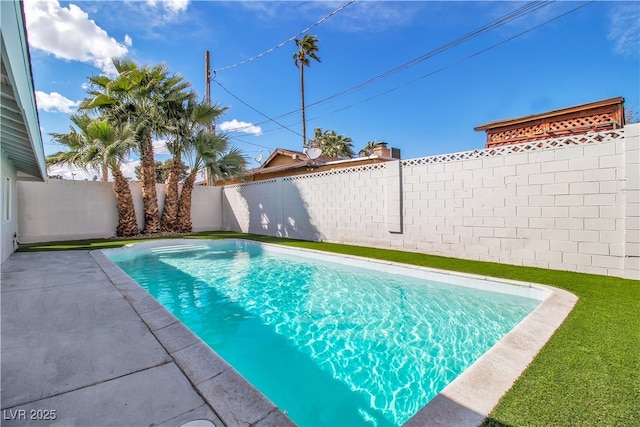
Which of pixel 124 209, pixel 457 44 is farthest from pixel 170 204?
pixel 457 44

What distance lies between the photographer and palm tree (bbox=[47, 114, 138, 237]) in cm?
1124

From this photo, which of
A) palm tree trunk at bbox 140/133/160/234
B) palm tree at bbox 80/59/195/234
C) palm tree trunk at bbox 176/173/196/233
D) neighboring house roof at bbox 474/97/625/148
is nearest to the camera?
neighboring house roof at bbox 474/97/625/148

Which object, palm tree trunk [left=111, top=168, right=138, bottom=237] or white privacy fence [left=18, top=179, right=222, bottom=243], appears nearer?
white privacy fence [left=18, top=179, right=222, bottom=243]

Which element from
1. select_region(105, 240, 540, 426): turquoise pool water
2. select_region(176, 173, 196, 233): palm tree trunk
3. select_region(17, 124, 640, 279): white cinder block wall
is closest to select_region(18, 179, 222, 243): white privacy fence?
select_region(17, 124, 640, 279): white cinder block wall

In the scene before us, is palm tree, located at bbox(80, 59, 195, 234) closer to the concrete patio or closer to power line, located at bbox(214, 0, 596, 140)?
power line, located at bbox(214, 0, 596, 140)

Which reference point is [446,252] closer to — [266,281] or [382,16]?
[266,281]

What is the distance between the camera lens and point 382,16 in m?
10.6

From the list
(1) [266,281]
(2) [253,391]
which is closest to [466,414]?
(2) [253,391]

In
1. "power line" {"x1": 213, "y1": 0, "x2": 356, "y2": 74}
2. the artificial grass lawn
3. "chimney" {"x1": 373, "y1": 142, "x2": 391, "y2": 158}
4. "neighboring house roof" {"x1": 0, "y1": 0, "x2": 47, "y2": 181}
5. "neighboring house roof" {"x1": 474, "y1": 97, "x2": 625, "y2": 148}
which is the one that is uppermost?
"power line" {"x1": 213, "y1": 0, "x2": 356, "y2": 74}

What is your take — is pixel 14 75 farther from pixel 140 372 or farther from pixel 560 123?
pixel 560 123

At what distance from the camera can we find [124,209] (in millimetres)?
12969

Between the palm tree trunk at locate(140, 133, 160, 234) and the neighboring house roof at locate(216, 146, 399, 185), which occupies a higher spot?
the neighboring house roof at locate(216, 146, 399, 185)

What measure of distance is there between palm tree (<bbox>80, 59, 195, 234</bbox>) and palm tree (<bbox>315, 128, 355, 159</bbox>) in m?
21.1

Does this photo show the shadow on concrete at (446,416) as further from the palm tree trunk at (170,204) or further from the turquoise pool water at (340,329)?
the palm tree trunk at (170,204)
